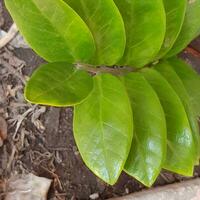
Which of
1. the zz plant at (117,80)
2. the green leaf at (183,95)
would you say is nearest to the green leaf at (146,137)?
the zz plant at (117,80)

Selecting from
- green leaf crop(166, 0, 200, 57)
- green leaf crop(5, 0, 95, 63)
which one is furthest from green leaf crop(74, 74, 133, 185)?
green leaf crop(166, 0, 200, 57)

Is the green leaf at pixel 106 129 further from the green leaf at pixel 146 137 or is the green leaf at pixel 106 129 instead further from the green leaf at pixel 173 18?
the green leaf at pixel 173 18

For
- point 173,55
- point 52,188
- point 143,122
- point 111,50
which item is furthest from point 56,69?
point 52,188

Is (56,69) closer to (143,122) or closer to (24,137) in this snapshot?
(143,122)

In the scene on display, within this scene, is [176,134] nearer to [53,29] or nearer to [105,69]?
[105,69]

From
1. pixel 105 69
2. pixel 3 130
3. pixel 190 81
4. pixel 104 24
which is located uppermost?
pixel 104 24

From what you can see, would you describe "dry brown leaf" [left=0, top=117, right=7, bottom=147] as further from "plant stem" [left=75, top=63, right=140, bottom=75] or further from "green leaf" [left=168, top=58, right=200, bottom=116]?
"green leaf" [left=168, top=58, right=200, bottom=116]

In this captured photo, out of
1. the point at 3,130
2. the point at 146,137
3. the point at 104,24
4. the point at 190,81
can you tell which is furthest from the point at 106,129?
the point at 3,130
